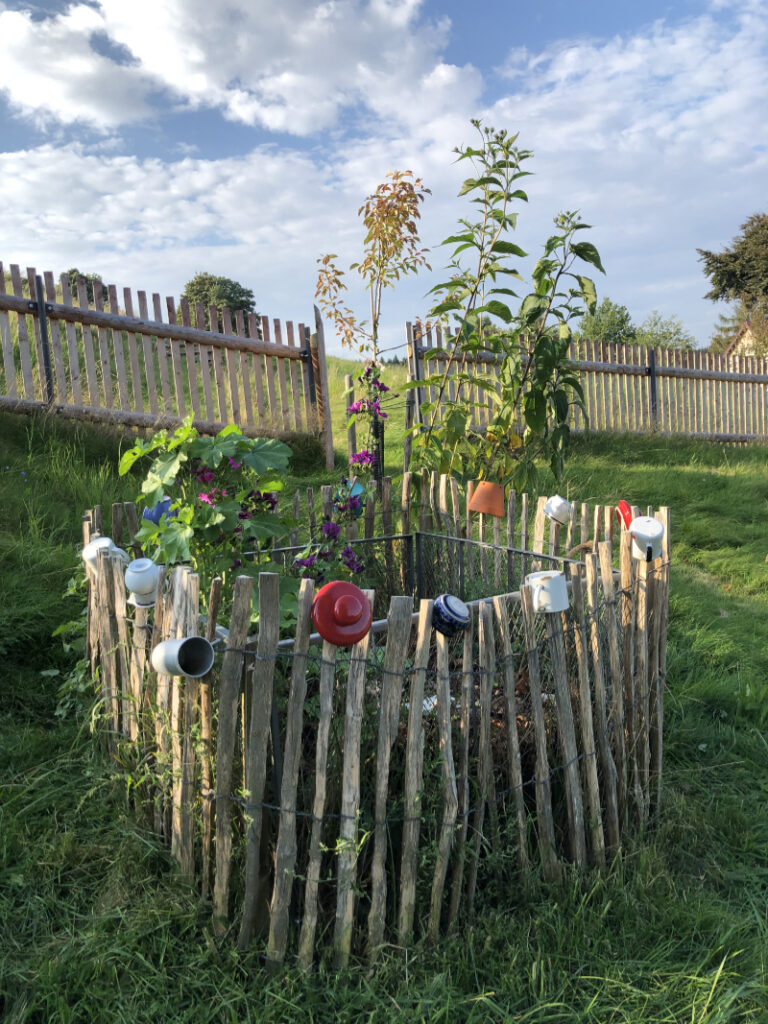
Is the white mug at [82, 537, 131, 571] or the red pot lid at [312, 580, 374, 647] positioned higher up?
the white mug at [82, 537, 131, 571]

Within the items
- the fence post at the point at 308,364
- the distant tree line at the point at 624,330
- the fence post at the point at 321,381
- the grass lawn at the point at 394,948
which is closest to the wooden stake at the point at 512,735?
the grass lawn at the point at 394,948

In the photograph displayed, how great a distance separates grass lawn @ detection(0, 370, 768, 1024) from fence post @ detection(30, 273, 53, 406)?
335cm

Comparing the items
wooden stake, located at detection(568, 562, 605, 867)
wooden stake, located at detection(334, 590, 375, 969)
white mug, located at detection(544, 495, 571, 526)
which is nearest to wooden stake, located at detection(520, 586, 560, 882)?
wooden stake, located at detection(568, 562, 605, 867)

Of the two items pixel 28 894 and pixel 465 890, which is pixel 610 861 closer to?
pixel 465 890

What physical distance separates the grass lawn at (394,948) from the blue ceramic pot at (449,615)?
869 mm

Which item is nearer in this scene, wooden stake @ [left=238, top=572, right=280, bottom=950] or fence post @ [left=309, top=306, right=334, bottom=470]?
wooden stake @ [left=238, top=572, right=280, bottom=950]

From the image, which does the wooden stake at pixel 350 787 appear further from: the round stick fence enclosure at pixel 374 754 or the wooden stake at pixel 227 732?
the wooden stake at pixel 227 732

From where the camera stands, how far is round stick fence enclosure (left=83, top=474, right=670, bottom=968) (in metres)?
1.99

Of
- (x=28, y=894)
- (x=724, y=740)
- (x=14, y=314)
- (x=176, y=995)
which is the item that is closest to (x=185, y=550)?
(x=28, y=894)

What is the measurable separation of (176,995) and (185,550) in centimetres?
135

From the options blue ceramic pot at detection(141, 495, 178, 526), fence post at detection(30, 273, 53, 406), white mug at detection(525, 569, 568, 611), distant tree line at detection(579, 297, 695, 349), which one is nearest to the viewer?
white mug at detection(525, 569, 568, 611)

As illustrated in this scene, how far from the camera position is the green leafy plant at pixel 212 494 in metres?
2.72

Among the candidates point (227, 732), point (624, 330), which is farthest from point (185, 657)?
point (624, 330)

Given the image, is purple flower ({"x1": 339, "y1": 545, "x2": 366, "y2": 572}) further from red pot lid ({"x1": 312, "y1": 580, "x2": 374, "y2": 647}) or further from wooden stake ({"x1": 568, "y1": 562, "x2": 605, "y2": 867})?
red pot lid ({"x1": 312, "y1": 580, "x2": 374, "y2": 647})
